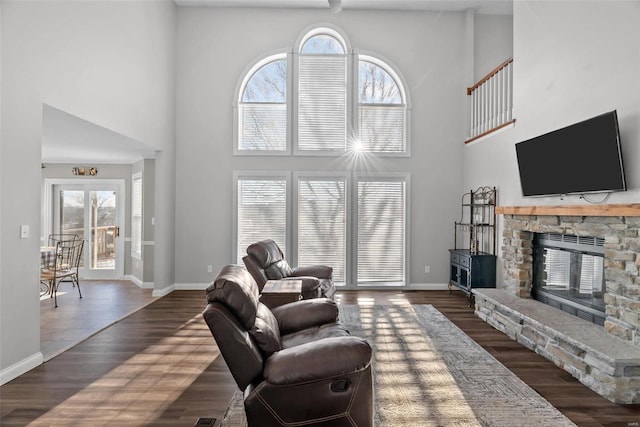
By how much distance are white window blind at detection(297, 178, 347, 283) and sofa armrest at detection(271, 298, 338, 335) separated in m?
3.61

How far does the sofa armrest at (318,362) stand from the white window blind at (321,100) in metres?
4.98

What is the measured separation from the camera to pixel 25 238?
328 centimetres

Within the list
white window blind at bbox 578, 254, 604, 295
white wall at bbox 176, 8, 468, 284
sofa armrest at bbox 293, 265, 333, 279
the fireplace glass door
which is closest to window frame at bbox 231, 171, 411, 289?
white wall at bbox 176, 8, 468, 284

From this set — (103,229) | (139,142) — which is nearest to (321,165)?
(139,142)

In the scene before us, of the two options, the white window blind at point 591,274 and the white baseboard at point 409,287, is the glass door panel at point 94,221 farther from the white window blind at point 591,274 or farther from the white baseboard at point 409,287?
the white window blind at point 591,274

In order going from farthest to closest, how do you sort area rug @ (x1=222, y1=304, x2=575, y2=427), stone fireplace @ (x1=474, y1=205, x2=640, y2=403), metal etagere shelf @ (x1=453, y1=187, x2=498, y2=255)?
metal etagere shelf @ (x1=453, y1=187, x2=498, y2=255) → stone fireplace @ (x1=474, y1=205, x2=640, y2=403) → area rug @ (x1=222, y1=304, x2=575, y2=427)

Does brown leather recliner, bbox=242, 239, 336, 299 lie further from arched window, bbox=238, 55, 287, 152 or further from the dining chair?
the dining chair

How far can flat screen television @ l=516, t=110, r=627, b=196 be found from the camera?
10.7 ft

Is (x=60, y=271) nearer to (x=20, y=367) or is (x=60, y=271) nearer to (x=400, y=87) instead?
(x=20, y=367)

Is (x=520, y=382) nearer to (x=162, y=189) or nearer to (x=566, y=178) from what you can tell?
(x=566, y=178)

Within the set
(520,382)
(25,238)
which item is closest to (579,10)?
(520,382)

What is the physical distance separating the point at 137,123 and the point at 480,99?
16.9 ft

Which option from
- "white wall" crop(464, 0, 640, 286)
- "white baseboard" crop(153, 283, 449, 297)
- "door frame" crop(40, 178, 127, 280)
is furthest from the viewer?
"door frame" crop(40, 178, 127, 280)

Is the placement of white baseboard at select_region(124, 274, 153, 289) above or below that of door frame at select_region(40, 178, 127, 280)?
below
